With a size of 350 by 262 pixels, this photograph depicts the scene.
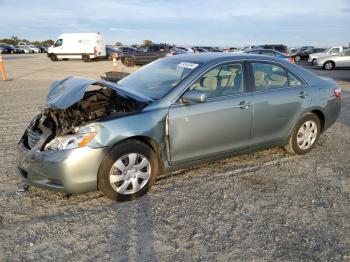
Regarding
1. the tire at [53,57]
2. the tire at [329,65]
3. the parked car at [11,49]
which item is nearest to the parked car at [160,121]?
the tire at [329,65]

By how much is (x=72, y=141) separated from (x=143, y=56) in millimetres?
23913

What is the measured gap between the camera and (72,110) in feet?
12.7

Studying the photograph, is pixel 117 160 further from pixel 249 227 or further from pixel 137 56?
pixel 137 56

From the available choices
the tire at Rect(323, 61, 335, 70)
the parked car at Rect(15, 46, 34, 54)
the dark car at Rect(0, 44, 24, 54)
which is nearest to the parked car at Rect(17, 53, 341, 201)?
the tire at Rect(323, 61, 335, 70)

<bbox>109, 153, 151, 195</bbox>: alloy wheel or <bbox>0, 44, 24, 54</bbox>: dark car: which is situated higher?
<bbox>0, 44, 24, 54</bbox>: dark car

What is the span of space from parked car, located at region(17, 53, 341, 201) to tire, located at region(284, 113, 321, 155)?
0.03m

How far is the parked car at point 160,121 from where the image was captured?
3.43m

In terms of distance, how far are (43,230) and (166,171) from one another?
4.81ft

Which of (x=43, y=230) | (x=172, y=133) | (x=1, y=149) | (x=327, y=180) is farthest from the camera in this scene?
(x=1, y=149)

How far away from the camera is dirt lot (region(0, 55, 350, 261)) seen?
112 inches

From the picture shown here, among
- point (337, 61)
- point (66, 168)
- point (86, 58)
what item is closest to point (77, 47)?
point (86, 58)

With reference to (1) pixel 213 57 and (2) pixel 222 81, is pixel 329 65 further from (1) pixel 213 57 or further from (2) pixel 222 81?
(2) pixel 222 81

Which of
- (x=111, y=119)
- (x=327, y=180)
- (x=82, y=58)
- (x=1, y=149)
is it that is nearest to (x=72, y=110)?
(x=111, y=119)

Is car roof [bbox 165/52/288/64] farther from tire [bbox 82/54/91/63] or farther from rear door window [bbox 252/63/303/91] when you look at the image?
tire [bbox 82/54/91/63]
